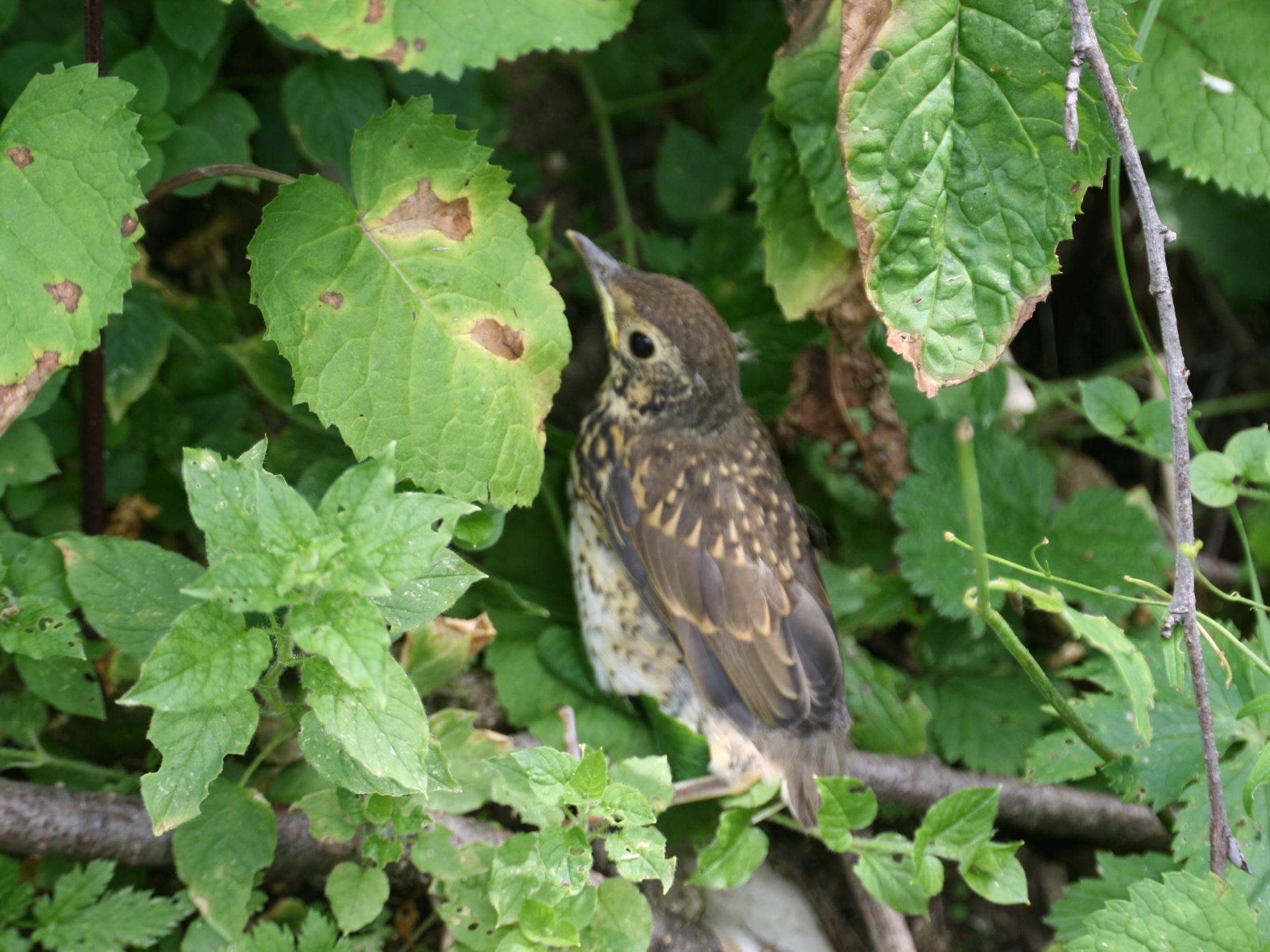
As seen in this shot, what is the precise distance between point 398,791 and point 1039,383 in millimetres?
1988

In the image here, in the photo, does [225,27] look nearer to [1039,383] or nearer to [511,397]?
[511,397]

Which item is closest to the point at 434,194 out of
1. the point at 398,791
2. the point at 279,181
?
the point at 279,181

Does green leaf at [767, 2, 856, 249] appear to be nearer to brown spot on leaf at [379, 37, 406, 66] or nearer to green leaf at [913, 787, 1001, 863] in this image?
brown spot on leaf at [379, 37, 406, 66]

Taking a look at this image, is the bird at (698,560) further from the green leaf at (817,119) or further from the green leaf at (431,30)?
the green leaf at (431,30)

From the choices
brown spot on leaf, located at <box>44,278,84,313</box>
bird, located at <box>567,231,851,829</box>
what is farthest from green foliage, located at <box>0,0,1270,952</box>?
bird, located at <box>567,231,851,829</box>

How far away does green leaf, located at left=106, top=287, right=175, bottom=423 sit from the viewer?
267 centimetres

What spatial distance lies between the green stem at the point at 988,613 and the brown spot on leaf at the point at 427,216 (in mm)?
1080

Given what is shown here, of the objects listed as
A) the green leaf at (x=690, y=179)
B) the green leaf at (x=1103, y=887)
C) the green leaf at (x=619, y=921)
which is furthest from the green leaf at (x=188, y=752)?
the green leaf at (x=690, y=179)

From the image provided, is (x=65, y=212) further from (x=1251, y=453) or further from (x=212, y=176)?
(x=1251, y=453)

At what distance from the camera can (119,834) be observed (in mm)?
2176

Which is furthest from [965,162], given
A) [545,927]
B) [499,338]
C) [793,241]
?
[545,927]

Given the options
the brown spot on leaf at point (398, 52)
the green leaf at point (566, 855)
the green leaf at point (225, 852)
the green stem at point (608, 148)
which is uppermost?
the brown spot on leaf at point (398, 52)

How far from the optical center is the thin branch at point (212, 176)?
7.42 ft

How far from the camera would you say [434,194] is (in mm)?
2311
